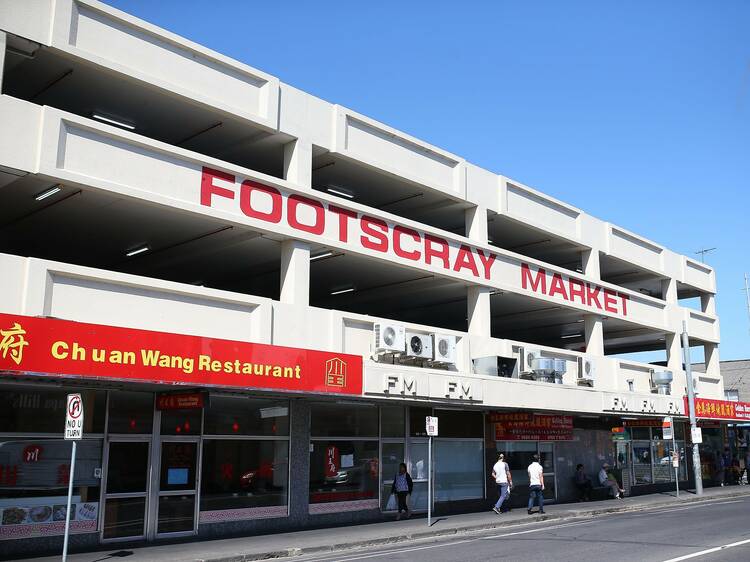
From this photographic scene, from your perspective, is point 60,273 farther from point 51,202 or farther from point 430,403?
point 430,403

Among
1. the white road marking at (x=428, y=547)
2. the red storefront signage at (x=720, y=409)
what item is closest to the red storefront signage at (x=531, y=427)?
the white road marking at (x=428, y=547)

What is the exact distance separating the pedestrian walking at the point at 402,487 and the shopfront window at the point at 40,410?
835 cm

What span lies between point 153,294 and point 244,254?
213 inches

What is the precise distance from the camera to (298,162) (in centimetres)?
1983

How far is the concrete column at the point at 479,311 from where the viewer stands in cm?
2400

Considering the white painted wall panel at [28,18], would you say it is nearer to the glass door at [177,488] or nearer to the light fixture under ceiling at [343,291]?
the glass door at [177,488]

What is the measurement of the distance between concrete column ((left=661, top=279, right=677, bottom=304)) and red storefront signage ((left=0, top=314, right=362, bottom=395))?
21.9m

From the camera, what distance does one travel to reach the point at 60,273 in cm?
1484

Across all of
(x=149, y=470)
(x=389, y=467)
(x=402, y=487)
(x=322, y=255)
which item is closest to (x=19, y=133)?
(x=149, y=470)

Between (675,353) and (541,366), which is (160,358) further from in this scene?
(675,353)

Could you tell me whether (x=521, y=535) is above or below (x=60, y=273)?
below

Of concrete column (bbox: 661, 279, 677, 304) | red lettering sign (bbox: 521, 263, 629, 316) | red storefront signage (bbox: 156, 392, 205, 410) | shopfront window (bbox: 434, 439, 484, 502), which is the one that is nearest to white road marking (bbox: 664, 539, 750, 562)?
red storefront signage (bbox: 156, 392, 205, 410)

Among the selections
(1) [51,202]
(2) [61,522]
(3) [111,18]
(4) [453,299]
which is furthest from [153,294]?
(4) [453,299]

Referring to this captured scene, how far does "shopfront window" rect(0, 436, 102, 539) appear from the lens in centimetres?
1480
